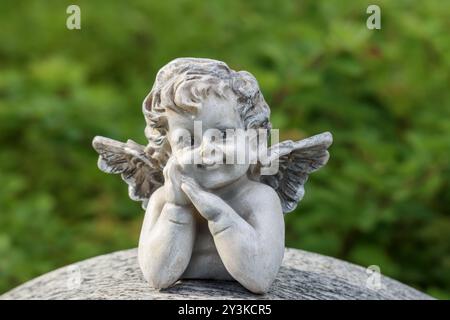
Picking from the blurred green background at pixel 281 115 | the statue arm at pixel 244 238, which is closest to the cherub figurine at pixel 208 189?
the statue arm at pixel 244 238

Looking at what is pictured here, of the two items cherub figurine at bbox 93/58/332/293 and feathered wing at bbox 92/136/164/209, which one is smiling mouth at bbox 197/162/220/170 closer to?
cherub figurine at bbox 93/58/332/293

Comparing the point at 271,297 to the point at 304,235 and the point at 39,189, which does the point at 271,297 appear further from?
the point at 39,189

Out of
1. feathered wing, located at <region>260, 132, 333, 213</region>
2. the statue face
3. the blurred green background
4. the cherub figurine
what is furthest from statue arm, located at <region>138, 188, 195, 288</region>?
the blurred green background

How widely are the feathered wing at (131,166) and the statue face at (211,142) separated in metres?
0.25

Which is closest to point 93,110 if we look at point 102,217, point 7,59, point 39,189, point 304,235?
point 102,217

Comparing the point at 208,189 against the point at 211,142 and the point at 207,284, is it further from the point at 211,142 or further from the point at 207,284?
the point at 207,284

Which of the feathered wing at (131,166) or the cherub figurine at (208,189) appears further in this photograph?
the feathered wing at (131,166)

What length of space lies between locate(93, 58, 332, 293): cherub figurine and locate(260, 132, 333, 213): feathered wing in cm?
1

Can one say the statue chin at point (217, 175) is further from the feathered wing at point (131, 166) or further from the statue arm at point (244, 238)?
the feathered wing at point (131, 166)

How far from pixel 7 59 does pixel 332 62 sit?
254cm

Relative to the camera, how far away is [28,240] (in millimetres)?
5059

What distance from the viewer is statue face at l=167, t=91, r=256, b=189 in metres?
2.83

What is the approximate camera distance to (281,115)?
16.0 ft

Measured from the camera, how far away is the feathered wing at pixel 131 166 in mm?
3107
